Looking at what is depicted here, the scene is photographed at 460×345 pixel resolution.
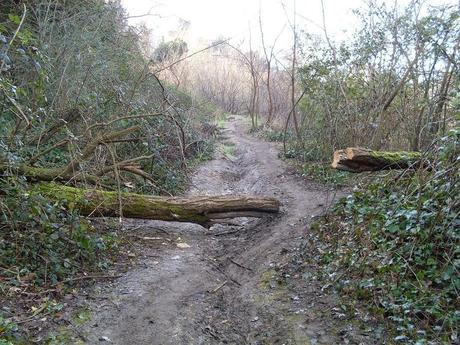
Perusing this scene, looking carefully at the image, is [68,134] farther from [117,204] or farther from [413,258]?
[413,258]

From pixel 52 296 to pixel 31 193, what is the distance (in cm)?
118

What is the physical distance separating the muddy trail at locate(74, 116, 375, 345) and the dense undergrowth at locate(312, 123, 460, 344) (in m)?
0.32

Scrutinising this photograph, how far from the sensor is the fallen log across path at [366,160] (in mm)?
5473

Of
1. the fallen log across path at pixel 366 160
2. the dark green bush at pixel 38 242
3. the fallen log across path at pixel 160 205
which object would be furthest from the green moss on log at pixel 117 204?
the fallen log across path at pixel 366 160

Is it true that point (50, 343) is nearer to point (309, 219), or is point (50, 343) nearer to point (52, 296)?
point (52, 296)

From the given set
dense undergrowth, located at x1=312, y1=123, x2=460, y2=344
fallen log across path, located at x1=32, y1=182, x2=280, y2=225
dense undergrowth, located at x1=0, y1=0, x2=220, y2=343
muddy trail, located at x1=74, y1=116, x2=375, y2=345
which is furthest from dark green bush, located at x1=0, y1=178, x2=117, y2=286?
dense undergrowth, located at x1=312, y1=123, x2=460, y2=344

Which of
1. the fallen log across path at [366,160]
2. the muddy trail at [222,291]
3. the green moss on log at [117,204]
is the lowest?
the muddy trail at [222,291]

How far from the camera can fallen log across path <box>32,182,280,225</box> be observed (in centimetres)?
541

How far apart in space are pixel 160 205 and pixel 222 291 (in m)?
2.00

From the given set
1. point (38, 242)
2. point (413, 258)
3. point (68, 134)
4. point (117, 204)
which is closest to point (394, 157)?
point (413, 258)

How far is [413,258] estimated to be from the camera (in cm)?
383

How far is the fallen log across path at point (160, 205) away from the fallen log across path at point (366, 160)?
1630 millimetres

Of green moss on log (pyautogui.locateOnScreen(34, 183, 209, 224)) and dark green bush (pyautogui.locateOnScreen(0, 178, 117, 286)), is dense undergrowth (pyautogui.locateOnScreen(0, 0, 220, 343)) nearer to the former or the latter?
dark green bush (pyautogui.locateOnScreen(0, 178, 117, 286))

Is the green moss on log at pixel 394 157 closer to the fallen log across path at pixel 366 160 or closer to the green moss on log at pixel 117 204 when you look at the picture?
the fallen log across path at pixel 366 160
